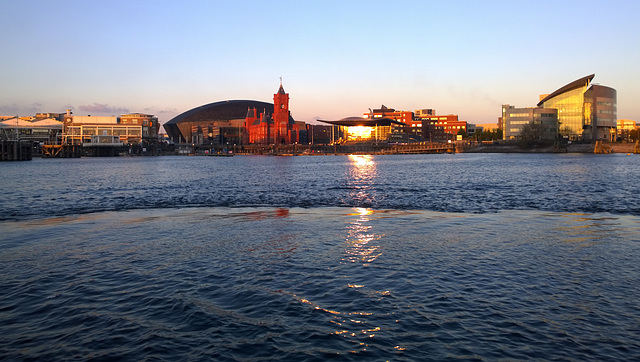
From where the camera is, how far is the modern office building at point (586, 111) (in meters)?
161

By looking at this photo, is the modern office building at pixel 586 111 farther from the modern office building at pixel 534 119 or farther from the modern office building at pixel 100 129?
the modern office building at pixel 100 129

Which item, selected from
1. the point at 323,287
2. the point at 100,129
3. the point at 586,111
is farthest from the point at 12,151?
the point at 586,111

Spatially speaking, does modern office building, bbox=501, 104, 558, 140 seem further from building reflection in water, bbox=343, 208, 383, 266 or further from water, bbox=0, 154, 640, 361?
building reflection in water, bbox=343, 208, 383, 266

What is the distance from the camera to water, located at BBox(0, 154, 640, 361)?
7801 millimetres

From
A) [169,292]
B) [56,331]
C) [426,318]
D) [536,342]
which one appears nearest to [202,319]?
[169,292]

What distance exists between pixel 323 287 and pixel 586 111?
18157 centimetres

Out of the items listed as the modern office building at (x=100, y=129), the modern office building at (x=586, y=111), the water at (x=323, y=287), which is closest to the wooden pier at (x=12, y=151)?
the modern office building at (x=100, y=129)

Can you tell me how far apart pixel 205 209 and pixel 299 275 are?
15581 millimetres

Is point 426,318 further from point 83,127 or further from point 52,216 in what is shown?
point 83,127

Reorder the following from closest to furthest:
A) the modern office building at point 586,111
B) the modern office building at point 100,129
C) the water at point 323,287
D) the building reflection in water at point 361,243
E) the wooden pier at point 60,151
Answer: the water at point 323,287, the building reflection in water at point 361,243, the wooden pier at point 60,151, the modern office building at point 586,111, the modern office building at point 100,129

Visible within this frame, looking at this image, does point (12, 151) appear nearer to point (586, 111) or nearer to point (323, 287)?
point (323, 287)

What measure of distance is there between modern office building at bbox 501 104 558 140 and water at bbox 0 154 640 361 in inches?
6191

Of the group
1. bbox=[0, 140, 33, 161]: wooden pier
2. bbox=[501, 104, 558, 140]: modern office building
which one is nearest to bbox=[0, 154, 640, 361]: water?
bbox=[0, 140, 33, 161]: wooden pier

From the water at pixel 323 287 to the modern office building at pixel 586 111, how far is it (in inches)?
6391
